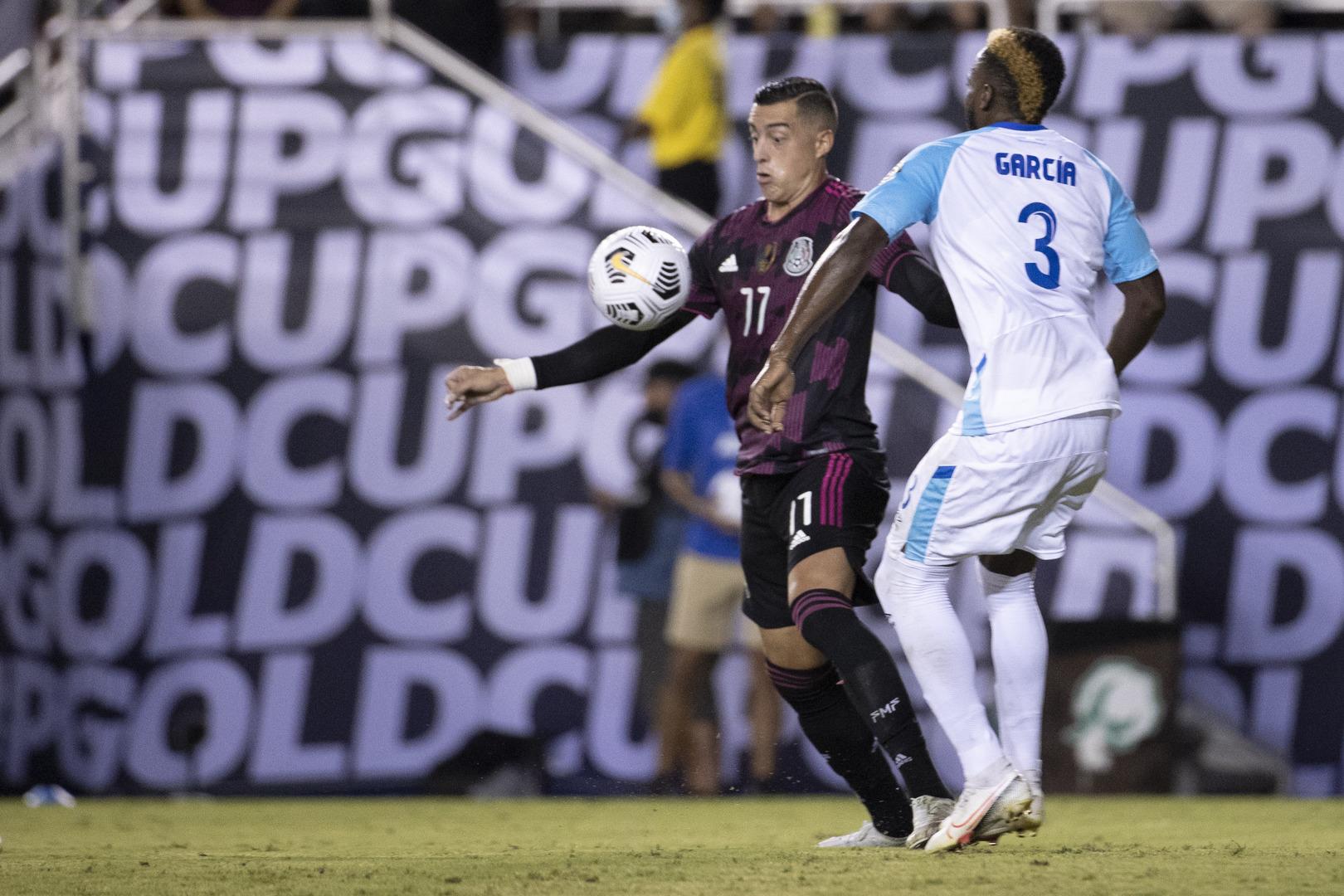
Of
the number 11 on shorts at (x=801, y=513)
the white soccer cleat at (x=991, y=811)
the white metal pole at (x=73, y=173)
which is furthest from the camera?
the white metal pole at (x=73, y=173)

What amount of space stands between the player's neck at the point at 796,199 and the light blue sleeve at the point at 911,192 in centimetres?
65

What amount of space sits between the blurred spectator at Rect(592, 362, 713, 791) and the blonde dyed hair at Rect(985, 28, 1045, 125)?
528cm

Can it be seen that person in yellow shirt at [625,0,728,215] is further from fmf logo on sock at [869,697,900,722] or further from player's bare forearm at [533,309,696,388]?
fmf logo on sock at [869,697,900,722]

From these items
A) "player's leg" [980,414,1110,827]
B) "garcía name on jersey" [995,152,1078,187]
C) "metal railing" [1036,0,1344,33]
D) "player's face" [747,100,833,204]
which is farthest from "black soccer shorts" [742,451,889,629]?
"metal railing" [1036,0,1344,33]

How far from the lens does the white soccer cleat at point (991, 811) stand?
502cm

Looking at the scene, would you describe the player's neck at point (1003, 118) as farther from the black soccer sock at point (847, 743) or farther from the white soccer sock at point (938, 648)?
the black soccer sock at point (847, 743)

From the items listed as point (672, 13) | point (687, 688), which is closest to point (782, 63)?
point (672, 13)

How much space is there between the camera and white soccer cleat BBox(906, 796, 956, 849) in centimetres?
534

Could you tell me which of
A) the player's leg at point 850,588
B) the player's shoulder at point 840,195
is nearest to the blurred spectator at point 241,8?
the player's shoulder at point 840,195

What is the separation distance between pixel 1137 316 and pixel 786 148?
1215 millimetres

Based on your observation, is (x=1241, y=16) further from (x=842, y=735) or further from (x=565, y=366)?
(x=842, y=735)

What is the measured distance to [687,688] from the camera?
1026 cm

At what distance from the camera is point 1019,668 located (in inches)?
214

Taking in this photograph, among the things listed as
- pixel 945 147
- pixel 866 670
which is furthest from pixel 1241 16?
pixel 866 670
